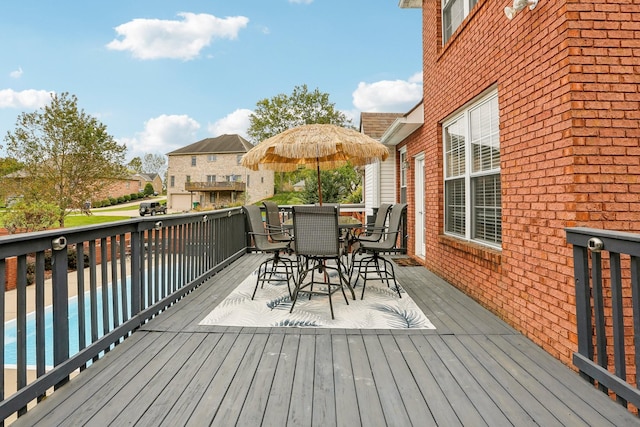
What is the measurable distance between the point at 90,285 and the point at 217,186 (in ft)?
103

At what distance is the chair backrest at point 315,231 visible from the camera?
3.39 m

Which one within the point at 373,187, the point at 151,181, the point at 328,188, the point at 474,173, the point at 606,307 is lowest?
the point at 606,307

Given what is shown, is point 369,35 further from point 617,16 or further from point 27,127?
point 617,16

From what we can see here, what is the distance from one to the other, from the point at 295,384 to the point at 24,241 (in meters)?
1.69

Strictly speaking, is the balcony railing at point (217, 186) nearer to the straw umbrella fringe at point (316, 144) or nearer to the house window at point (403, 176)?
the house window at point (403, 176)

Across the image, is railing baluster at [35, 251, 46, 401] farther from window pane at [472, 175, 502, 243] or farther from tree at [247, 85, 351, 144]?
tree at [247, 85, 351, 144]

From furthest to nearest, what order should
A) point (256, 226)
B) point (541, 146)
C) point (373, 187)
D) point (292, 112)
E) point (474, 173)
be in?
point (292, 112), point (373, 187), point (256, 226), point (474, 173), point (541, 146)

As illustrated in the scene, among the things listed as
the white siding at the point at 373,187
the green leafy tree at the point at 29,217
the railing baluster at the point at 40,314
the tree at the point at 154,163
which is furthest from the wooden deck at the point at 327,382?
the tree at the point at 154,163

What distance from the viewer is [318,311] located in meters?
3.45

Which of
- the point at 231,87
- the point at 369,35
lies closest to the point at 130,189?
the point at 231,87

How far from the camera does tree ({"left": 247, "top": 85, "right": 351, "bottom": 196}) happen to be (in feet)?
91.1

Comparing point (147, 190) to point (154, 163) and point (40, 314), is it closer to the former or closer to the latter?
point (154, 163)

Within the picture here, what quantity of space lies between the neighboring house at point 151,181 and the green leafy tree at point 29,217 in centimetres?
4602

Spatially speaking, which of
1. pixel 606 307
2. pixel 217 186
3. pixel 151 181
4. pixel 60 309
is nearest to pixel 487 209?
pixel 606 307
